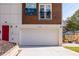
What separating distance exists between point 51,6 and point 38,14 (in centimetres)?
193

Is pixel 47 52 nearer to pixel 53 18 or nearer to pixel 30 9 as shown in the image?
pixel 53 18

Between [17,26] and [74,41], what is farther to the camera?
[74,41]

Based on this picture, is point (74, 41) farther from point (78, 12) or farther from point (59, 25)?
point (78, 12)

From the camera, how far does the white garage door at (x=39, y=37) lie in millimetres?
34375

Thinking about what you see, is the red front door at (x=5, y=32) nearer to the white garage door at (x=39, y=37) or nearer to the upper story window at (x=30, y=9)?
the white garage door at (x=39, y=37)

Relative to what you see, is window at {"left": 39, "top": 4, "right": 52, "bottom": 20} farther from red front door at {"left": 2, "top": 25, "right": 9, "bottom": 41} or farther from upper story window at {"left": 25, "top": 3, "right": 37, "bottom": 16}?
red front door at {"left": 2, "top": 25, "right": 9, "bottom": 41}

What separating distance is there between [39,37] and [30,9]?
12.1 feet

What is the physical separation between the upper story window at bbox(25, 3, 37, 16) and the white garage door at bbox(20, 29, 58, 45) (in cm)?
213

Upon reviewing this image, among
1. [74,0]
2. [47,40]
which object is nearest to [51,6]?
[47,40]

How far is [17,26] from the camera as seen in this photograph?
33562 mm

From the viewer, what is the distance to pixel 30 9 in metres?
34.6

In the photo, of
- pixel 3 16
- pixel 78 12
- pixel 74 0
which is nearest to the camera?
pixel 74 0

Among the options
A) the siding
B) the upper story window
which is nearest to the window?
the siding

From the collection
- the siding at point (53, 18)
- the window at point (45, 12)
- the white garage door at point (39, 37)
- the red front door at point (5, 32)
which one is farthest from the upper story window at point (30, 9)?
the red front door at point (5, 32)
